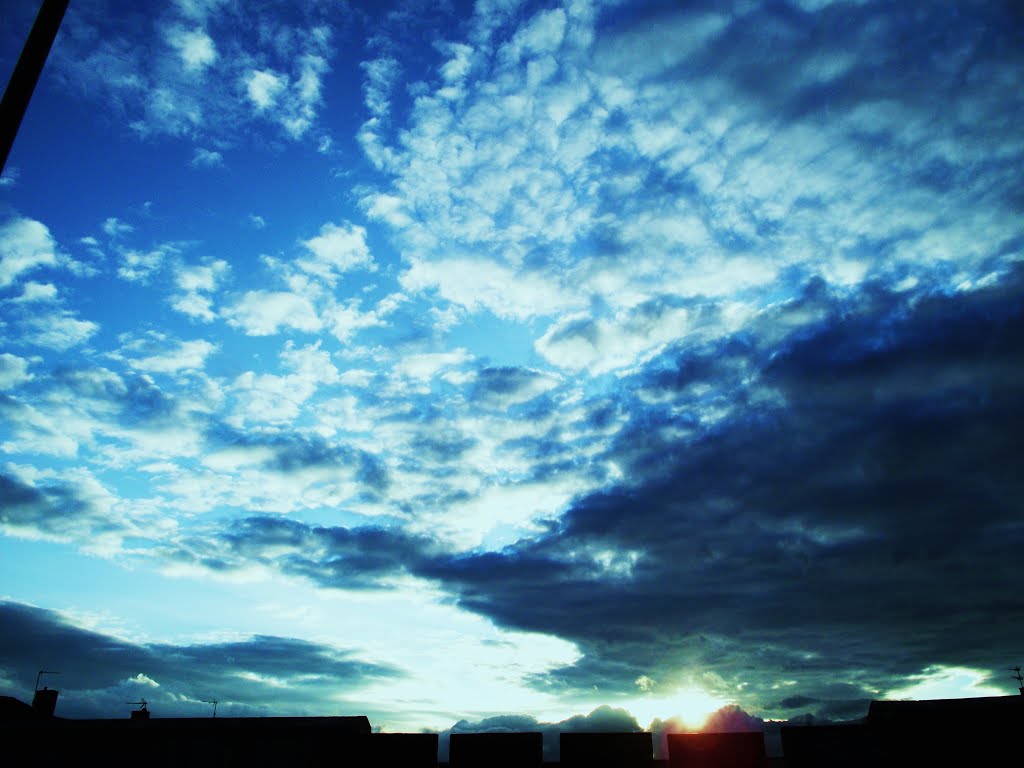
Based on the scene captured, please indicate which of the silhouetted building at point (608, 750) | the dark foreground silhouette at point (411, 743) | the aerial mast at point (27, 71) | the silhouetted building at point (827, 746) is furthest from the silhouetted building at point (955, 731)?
the aerial mast at point (27, 71)

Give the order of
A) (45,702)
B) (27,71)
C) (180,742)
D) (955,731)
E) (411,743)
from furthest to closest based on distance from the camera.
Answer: (45,702) < (411,743) < (955,731) < (180,742) < (27,71)

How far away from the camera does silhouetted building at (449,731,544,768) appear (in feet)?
89.2

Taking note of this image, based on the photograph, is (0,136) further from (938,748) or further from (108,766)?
(938,748)

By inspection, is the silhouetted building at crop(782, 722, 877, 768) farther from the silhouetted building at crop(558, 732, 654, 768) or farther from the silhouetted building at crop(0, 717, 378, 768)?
the silhouetted building at crop(0, 717, 378, 768)

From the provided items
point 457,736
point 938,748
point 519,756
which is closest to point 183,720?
point 457,736

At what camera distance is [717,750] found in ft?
93.6

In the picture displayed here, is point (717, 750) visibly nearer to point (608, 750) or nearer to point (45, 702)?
point (608, 750)

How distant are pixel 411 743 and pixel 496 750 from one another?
139 inches

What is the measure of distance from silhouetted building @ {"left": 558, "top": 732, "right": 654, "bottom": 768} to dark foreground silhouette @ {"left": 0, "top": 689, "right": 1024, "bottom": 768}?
0.04 meters

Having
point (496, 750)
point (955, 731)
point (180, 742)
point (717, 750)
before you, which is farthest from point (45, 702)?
point (955, 731)

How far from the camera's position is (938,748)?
26.3 meters

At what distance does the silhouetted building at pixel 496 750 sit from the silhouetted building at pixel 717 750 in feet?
19.4

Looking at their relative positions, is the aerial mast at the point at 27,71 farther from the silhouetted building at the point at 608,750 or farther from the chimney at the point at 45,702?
the chimney at the point at 45,702

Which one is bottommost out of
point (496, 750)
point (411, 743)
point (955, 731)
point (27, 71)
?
point (496, 750)
